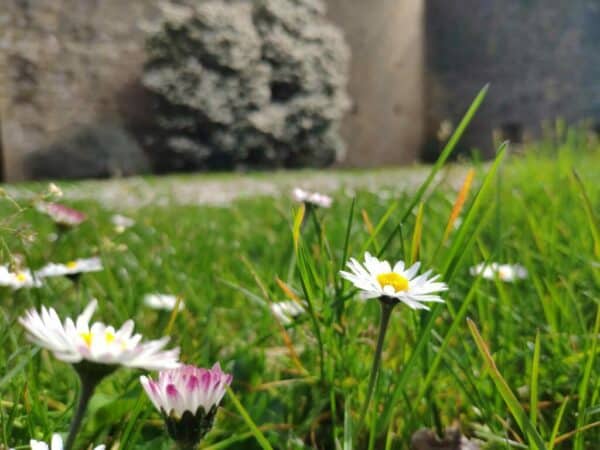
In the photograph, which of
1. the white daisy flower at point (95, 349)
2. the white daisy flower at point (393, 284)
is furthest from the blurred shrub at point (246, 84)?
the white daisy flower at point (95, 349)

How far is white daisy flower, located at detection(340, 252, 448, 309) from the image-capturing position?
1.35 feet

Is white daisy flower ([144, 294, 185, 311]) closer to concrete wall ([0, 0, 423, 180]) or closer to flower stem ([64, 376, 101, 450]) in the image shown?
flower stem ([64, 376, 101, 450])

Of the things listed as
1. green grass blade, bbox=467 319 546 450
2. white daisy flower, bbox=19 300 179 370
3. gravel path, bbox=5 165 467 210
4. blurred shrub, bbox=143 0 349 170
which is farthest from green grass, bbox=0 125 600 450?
blurred shrub, bbox=143 0 349 170

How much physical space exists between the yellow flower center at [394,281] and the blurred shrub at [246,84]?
6.21 m

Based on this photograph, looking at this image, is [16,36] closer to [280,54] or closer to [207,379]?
[280,54]

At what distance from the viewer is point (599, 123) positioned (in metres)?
8.81

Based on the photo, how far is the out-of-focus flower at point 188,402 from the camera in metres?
0.36

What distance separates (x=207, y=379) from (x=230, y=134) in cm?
659

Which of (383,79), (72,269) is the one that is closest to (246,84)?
(383,79)

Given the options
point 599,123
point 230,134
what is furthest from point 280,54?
point 599,123

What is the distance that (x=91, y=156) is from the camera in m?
6.42

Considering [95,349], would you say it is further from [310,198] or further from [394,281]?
[310,198]

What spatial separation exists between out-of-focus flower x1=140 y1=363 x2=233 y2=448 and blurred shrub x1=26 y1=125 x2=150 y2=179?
6168mm

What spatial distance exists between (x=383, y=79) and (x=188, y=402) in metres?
9.61
